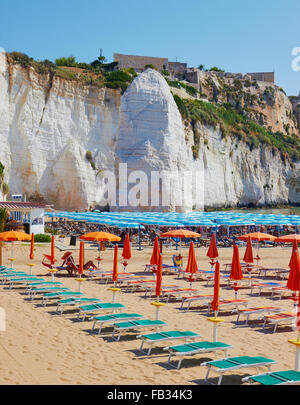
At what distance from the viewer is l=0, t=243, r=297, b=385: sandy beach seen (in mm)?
7336

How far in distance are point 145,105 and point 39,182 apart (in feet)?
47.5

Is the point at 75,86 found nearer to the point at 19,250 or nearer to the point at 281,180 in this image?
the point at 19,250

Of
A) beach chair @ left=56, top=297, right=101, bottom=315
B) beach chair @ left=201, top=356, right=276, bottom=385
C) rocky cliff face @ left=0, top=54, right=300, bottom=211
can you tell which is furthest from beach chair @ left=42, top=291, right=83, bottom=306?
rocky cliff face @ left=0, top=54, right=300, bottom=211

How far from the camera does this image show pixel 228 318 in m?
12.0

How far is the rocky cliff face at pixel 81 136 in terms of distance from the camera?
4609cm

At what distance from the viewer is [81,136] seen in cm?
5303

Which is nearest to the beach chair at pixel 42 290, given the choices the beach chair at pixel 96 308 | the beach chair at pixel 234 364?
the beach chair at pixel 96 308

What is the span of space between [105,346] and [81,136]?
149 feet

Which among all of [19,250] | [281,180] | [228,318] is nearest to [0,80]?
[19,250]

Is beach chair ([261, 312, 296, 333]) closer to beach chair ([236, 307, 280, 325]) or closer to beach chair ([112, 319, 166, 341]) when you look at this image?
beach chair ([236, 307, 280, 325])

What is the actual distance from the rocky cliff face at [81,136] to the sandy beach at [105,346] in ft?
110

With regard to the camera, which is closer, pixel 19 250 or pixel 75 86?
pixel 19 250

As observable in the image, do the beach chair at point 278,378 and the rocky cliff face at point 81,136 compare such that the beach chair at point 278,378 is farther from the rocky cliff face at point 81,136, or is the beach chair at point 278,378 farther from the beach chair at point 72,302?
the rocky cliff face at point 81,136

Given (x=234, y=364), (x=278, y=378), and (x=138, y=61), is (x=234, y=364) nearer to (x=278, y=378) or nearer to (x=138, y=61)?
(x=278, y=378)
